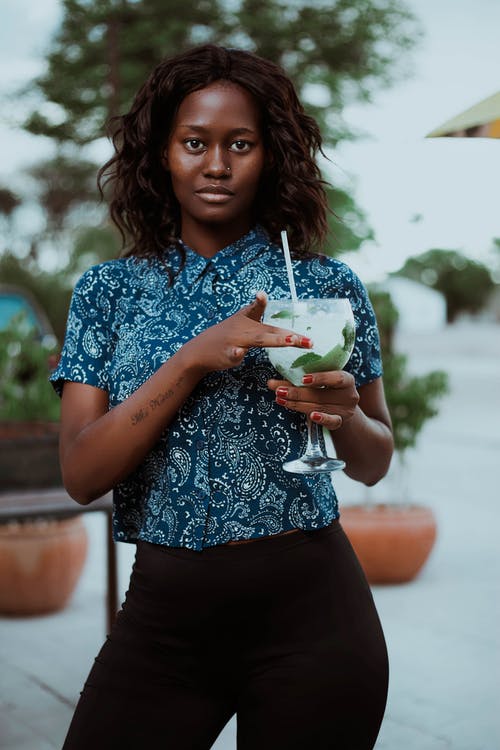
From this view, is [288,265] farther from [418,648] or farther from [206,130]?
[418,648]

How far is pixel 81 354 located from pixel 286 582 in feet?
1.63

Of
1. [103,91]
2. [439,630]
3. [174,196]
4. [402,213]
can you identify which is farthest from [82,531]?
[103,91]

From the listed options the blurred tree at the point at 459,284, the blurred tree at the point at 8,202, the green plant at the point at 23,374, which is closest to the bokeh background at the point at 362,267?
the green plant at the point at 23,374

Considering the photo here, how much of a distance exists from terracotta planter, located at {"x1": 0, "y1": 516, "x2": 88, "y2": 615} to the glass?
332 cm

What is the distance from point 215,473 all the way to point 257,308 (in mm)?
294

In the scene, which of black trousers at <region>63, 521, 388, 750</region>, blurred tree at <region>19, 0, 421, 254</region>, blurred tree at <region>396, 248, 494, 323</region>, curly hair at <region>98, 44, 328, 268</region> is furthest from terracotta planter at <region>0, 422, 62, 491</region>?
blurred tree at <region>396, 248, 494, 323</region>

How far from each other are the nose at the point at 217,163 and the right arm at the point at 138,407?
299 millimetres

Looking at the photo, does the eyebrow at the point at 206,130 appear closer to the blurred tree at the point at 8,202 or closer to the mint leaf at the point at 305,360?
the mint leaf at the point at 305,360

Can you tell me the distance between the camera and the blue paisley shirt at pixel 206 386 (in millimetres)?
1591

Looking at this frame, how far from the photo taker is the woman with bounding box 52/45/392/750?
5.16 feet

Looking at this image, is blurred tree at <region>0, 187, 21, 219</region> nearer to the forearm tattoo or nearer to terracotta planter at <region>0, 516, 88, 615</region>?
terracotta planter at <region>0, 516, 88, 615</region>

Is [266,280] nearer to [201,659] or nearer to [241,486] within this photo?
[241,486]

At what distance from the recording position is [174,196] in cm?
186

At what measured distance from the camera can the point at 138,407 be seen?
1.54 m
